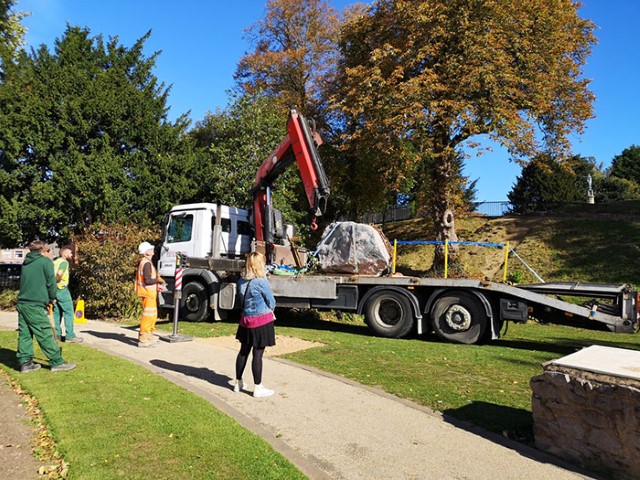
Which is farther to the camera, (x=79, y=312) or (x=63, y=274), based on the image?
(x=79, y=312)

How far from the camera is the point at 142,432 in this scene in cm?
441

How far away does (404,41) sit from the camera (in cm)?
1950

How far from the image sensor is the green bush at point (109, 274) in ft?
43.5

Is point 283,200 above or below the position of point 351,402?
above

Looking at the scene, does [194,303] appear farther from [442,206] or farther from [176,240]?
[442,206]

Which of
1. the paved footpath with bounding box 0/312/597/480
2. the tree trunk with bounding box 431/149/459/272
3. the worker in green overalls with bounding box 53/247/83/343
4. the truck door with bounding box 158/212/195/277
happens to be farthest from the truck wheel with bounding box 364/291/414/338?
the tree trunk with bounding box 431/149/459/272

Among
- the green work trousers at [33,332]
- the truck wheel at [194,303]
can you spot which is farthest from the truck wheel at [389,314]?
the green work trousers at [33,332]

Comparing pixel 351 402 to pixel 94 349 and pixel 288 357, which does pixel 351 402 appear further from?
pixel 94 349

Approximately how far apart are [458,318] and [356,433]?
228 inches

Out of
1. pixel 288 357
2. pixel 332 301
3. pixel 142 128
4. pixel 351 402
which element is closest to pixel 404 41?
pixel 142 128

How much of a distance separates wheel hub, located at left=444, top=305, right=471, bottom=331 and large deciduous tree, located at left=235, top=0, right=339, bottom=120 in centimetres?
1874

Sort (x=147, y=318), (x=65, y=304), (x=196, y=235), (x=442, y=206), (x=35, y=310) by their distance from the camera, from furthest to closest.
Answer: (x=442, y=206)
(x=196, y=235)
(x=65, y=304)
(x=147, y=318)
(x=35, y=310)

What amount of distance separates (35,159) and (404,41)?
1399 cm

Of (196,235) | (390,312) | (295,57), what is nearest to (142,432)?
(390,312)
